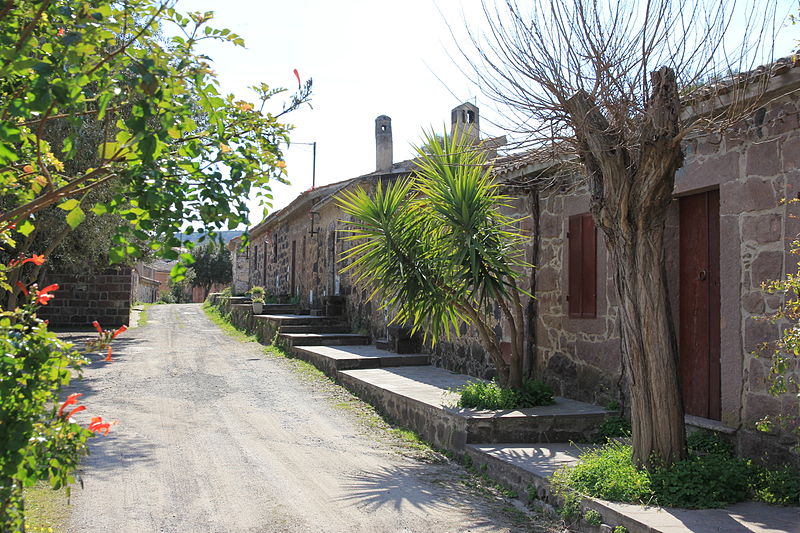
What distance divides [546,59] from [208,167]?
107 inches

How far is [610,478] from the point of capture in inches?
180

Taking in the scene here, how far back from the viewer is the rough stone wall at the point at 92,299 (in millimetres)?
19500

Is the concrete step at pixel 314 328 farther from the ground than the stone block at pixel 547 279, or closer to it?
closer to it

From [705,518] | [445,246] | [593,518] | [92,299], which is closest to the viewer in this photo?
[705,518]

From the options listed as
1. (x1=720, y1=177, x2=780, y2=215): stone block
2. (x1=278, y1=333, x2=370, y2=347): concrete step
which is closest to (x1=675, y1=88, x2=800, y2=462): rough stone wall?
(x1=720, y1=177, x2=780, y2=215): stone block

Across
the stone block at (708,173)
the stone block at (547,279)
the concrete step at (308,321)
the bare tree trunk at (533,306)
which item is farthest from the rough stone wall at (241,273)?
the stone block at (708,173)

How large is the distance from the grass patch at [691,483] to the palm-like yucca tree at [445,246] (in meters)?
2.44

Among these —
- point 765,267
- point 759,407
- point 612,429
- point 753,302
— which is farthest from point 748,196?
point 612,429

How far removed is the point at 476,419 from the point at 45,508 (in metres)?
3.59

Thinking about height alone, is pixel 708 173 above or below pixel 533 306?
above

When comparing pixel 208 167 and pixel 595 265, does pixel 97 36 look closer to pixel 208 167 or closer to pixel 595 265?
pixel 208 167

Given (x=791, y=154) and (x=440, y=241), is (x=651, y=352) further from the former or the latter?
(x=440, y=241)

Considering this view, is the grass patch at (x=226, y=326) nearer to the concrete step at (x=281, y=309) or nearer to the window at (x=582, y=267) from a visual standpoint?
the concrete step at (x=281, y=309)

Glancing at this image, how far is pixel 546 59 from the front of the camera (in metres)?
4.59
